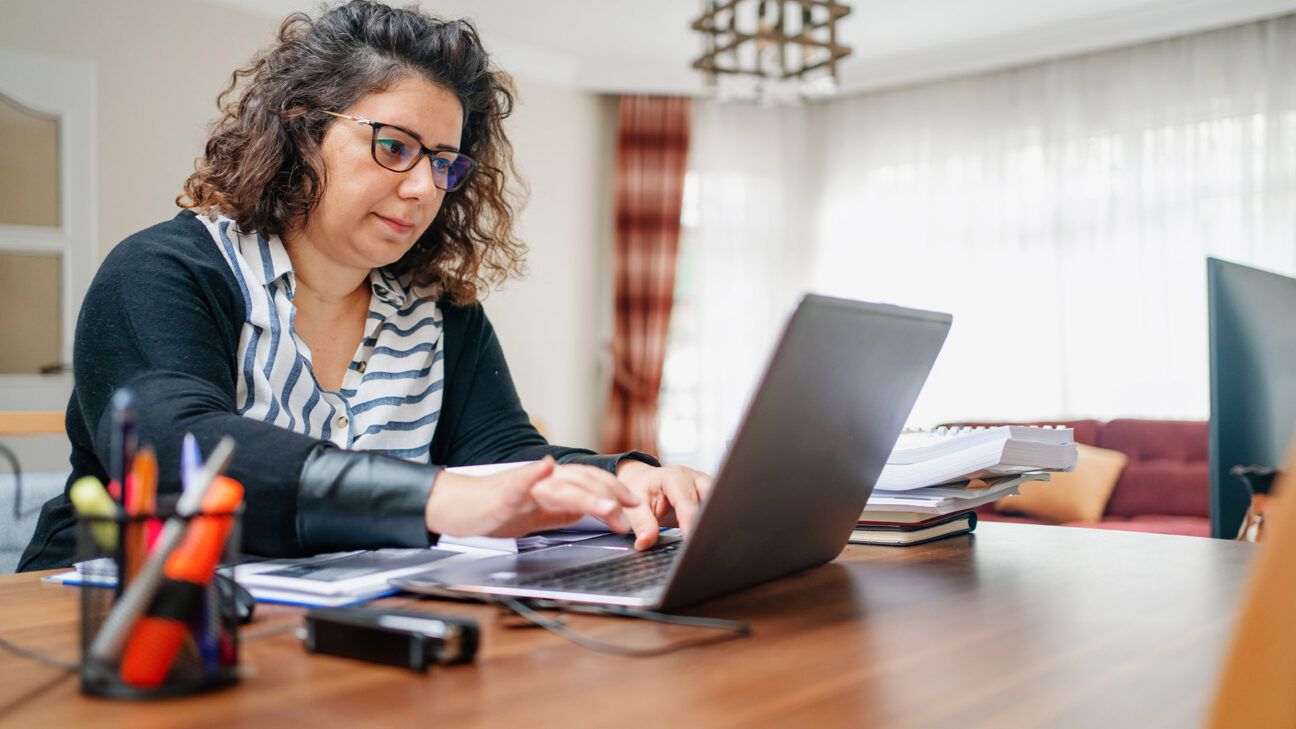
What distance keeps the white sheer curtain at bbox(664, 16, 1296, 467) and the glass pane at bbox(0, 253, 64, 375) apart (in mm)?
3130

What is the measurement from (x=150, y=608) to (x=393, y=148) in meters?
0.93

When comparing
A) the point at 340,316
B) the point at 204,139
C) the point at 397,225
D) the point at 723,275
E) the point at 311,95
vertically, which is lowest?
the point at 340,316

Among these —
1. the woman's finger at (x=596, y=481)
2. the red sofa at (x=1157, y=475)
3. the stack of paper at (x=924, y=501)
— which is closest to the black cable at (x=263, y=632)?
the woman's finger at (x=596, y=481)

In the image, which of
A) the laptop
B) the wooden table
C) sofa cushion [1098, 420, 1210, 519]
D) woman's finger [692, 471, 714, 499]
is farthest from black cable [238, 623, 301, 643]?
sofa cushion [1098, 420, 1210, 519]

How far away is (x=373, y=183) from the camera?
1374 mm

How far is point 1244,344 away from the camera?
1.38m

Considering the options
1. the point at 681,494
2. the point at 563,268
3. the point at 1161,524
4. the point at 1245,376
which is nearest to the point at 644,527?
the point at 681,494

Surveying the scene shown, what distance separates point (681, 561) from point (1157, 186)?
16.3ft

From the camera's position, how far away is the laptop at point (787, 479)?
2.31ft

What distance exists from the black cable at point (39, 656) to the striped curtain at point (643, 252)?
5133 mm

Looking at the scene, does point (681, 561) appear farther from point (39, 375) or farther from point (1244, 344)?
point (39, 375)

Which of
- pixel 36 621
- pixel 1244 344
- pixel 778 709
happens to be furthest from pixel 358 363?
pixel 1244 344

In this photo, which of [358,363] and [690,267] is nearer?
[358,363]

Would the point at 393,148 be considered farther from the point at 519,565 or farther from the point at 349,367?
the point at 519,565
